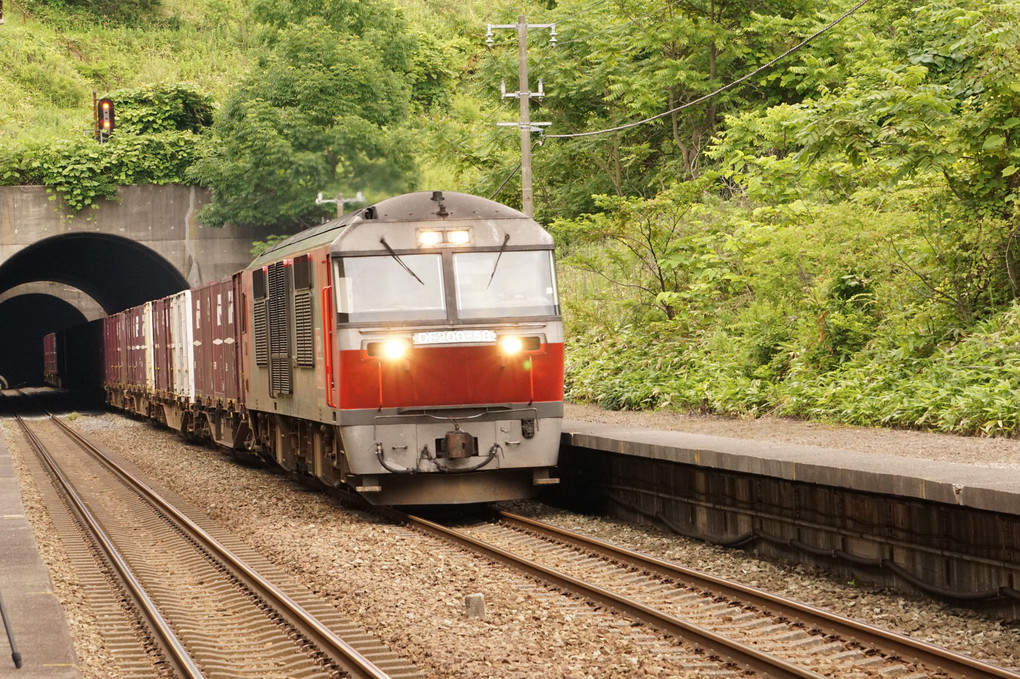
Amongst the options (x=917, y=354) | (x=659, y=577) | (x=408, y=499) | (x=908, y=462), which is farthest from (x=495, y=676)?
(x=917, y=354)

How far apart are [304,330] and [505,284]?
7.95 ft

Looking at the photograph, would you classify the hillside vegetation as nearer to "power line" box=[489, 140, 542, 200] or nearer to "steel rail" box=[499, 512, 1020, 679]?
"power line" box=[489, 140, 542, 200]

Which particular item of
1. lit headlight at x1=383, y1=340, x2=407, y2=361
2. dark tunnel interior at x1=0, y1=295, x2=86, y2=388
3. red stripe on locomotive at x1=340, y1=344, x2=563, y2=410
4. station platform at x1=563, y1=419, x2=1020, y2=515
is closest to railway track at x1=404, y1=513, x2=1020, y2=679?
station platform at x1=563, y1=419, x2=1020, y2=515

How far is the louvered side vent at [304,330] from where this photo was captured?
13.3 metres

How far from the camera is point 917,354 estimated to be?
594 inches

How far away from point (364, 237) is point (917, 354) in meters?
7.08

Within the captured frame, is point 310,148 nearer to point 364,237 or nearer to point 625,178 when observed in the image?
point 625,178

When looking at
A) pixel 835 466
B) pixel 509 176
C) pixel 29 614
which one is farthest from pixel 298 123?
pixel 29 614

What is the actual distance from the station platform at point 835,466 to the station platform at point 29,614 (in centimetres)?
528

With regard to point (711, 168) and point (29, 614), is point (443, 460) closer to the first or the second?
point (29, 614)

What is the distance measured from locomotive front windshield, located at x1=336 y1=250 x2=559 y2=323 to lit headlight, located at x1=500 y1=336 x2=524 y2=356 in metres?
0.26

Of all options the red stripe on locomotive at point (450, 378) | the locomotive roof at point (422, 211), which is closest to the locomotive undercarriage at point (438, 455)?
the red stripe on locomotive at point (450, 378)

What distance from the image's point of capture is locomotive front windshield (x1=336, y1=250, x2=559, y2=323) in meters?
12.3

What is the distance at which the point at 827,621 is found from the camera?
7660mm
